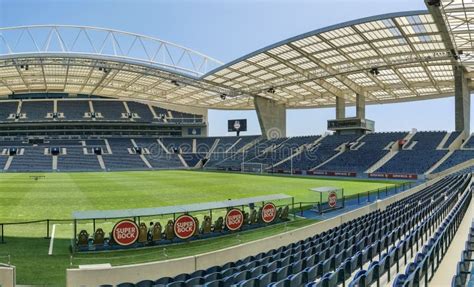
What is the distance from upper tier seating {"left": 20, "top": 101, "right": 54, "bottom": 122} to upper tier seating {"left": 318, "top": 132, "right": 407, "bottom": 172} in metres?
57.9

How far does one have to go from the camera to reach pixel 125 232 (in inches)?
532

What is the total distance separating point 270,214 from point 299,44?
30.2 metres

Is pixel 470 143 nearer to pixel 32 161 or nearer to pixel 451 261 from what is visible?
pixel 451 261

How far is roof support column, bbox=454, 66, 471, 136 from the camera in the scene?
50656mm

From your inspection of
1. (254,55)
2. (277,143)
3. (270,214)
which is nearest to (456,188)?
(270,214)

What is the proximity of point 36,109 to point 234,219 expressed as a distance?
79732 mm

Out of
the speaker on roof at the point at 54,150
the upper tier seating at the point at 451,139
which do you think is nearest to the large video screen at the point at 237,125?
the speaker on roof at the point at 54,150

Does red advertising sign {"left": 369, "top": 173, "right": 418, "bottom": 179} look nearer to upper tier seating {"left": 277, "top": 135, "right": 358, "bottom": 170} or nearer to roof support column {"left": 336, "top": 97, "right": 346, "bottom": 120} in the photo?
upper tier seating {"left": 277, "top": 135, "right": 358, "bottom": 170}

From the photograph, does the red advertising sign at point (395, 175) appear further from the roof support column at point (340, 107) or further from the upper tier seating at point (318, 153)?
the roof support column at point (340, 107)

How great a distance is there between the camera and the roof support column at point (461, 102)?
5066 cm

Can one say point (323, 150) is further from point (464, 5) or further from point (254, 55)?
point (464, 5)

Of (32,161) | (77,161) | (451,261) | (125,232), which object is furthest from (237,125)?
(451,261)

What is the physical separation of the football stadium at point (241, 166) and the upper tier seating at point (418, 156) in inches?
12.5

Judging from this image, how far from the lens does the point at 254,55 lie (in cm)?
4788
